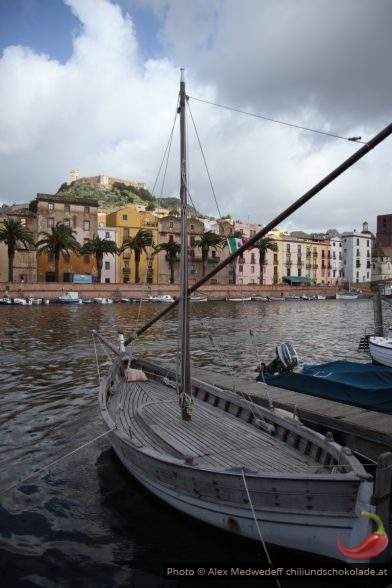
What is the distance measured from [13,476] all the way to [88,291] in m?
74.4

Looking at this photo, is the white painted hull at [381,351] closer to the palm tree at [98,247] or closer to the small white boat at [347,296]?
the palm tree at [98,247]

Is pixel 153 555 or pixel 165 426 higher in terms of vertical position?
pixel 165 426

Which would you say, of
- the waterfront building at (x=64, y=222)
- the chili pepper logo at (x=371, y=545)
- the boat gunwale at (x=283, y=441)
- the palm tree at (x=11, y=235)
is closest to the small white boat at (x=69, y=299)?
the palm tree at (x=11, y=235)

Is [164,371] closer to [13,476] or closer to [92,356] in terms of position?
[13,476]

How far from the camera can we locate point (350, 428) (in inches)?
388

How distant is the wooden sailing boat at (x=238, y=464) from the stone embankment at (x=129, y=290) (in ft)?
184

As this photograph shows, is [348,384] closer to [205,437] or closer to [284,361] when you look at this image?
[205,437]

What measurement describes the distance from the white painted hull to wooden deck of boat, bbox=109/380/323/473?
555 inches

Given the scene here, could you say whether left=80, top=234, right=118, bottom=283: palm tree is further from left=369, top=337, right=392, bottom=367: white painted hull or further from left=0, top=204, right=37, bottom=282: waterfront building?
left=369, top=337, right=392, bottom=367: white painted hull

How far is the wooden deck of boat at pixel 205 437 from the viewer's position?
7.95 meters

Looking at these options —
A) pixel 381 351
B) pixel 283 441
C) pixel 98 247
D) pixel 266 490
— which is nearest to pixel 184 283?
pixel 283 441

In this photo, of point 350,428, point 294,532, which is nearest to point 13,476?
point 294,532

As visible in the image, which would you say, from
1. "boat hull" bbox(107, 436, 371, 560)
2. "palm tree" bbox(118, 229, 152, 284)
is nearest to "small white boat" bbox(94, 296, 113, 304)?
"palm tree" bbox(118, 229, 152, 284)

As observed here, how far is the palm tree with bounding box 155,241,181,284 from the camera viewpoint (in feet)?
313
